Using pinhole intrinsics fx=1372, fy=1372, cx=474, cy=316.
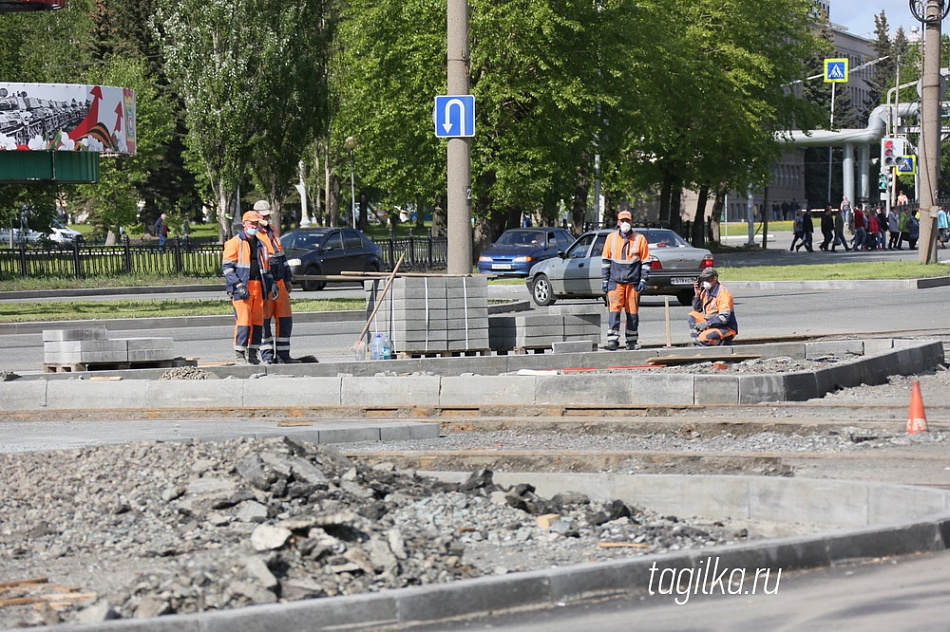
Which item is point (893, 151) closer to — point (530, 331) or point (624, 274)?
point (624, 274)

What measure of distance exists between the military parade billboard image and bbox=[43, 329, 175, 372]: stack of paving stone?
57.6 ft

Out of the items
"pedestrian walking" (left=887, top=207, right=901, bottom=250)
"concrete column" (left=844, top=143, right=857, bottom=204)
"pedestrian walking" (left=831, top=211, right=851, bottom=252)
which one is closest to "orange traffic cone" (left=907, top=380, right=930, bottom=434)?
"pedestrian walking" (left=831, top=211, right=851, bottom=252)

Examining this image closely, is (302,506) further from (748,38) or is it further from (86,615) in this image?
(748,38)

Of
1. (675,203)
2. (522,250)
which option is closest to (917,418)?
(522,250)

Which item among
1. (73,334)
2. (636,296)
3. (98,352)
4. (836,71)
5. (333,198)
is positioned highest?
(836,71)

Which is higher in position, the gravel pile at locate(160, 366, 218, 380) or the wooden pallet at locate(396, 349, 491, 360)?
the wooden pallet at locate(396, 349, 491, 360)

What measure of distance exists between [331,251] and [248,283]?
2181 cm

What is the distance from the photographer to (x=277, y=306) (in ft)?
49.6

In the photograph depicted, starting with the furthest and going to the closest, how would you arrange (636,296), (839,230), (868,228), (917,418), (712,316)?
(839,230) → (868,228) → (636,296) → (712,316) → (917,418)

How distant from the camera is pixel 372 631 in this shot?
5.65m

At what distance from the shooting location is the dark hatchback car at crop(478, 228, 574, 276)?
119ft

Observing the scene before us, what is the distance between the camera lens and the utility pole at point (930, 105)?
3106 centimetres

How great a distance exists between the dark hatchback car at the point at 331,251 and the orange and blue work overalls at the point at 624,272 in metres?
19.3
